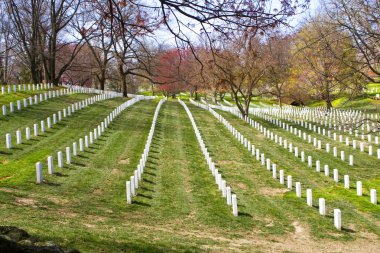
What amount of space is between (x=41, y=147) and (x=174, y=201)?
1038 cm

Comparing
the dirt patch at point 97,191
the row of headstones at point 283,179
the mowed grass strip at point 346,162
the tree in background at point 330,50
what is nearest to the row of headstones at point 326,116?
the mowed grass strip at point 346,162

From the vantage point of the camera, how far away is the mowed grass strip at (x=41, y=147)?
1615cm

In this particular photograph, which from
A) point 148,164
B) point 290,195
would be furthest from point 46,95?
point 290,195

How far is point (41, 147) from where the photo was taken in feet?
71.1

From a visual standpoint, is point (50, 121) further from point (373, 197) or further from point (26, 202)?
point (373, 197)

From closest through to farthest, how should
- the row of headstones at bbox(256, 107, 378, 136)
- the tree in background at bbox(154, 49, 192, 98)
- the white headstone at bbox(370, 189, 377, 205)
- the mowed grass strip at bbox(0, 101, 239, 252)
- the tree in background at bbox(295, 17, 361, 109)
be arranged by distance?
the mowed grass strip at bbox(0, 101, 239, 252) < the tree in background at bbox(154, 49, 192, 98) < the tree in background at bbox(295, 17, 361, 109) < the white headstone at bbox(370, 189, 377, 205) < the row of headstones at bbox(256, 107, 378, 136)

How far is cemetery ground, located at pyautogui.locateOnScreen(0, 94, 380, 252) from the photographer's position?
9.67m

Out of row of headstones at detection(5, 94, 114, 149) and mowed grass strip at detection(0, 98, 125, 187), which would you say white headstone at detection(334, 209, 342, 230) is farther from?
row of headstones at detection(5, 94, 114, 149)

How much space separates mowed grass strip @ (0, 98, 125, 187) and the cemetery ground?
5 centimetres

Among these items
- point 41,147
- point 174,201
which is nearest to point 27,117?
point 41,147

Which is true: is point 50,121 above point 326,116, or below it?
above

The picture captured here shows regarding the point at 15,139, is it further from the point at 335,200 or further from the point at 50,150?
the point at 335,200

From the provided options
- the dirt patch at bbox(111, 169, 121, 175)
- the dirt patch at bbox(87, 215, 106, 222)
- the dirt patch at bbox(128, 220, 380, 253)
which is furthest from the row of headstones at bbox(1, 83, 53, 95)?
the dirt patch at bbox(128, 220, 380, 253)

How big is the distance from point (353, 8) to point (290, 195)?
7.05 meters
